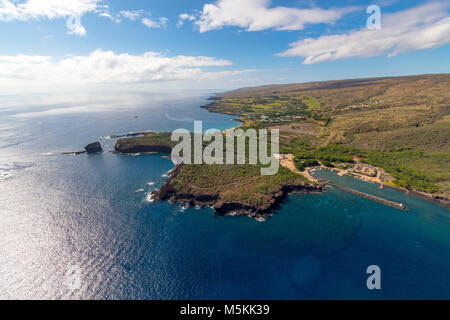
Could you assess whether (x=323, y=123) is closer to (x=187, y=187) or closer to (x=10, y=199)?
(x=187, y=187)

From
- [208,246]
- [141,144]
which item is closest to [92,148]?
[141,144]

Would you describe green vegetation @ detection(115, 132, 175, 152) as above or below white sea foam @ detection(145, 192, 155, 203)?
above

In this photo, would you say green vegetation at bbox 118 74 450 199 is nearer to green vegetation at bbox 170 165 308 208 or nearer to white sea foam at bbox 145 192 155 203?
green vegetation at bbox 170 165 308 208

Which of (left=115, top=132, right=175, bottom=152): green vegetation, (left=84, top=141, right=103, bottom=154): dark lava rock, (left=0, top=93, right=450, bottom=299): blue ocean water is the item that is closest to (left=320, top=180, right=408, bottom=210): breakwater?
(left=0, top=93, right=450, bottom=299): blue ocean water

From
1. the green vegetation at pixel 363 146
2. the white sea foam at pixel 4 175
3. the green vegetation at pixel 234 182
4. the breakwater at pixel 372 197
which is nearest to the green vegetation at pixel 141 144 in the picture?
the green vegetation at pixel 363 146

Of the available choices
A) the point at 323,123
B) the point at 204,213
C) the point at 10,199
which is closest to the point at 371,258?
the point at 204,213

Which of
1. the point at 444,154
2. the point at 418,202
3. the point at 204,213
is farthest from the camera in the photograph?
the point at 444,154

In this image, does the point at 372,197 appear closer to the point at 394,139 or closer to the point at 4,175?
the point at 394,139

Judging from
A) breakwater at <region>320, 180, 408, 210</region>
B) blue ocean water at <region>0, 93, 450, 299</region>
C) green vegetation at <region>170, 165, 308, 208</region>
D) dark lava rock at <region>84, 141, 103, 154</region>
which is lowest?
blue ocean water at <region>0, 93, 450, 299</region>
